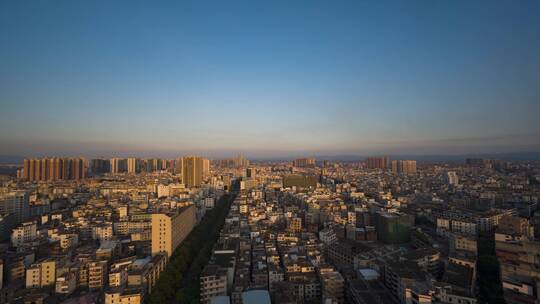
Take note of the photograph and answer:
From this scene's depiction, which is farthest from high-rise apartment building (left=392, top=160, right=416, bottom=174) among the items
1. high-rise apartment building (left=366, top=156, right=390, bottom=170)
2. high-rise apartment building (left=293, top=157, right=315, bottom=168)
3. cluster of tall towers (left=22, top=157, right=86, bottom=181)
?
cluster of tall towers (left=22, top=157, right=86, bottom=181)

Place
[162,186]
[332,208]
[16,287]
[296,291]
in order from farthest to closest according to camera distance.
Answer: [162,186] < [332,208] < [16,287] < [296,291]

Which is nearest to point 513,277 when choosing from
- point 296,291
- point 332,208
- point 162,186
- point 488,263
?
point 488,263

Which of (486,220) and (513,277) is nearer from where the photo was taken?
(513,277)

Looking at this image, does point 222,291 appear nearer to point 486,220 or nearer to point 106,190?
point 486,220

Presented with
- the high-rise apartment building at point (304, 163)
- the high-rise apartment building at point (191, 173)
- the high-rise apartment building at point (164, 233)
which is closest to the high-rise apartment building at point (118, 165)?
the high-rise apartment building at point (191, 173)

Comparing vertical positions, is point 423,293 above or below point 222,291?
above

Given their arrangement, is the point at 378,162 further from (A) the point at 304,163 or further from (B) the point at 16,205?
(B) the point at 16,205

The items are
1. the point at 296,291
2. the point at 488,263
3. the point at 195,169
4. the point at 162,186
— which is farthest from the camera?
the point at 195,169
